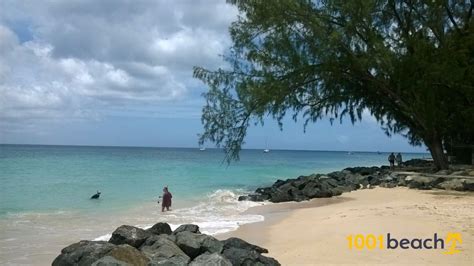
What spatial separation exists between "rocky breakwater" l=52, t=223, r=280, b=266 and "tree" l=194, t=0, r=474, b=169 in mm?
14163

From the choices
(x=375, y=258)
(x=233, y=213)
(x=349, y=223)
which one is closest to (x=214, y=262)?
(x=375, y=258)

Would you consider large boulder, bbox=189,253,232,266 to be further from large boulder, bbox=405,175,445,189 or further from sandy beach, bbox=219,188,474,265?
large boulder, bbox=405,175,445,189

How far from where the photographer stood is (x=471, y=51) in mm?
22641

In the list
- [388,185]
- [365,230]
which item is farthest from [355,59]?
[365,230]

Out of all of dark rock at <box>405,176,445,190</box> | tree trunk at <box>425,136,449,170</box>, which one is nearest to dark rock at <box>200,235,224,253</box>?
dark rock at <box>405,176,445,190</box>

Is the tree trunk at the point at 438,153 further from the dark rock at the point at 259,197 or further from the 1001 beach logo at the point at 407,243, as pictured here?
the 1001 beach logo at the point at 407,243

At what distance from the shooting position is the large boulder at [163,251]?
6750 millimetres

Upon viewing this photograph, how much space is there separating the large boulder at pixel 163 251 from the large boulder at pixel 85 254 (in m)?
0.74

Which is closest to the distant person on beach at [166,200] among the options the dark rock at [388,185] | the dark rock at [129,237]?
the dark rock at [129,237]

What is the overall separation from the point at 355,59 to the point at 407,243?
1508 cm

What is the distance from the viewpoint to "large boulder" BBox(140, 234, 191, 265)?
A: 22.1 ft

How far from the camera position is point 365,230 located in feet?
33.0

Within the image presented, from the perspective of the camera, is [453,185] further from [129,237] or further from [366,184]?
[129,237]

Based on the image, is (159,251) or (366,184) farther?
(366,184)
